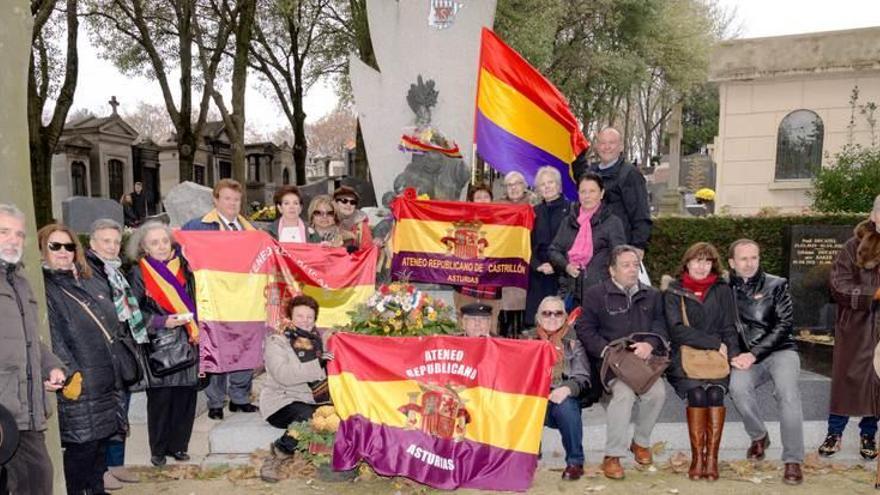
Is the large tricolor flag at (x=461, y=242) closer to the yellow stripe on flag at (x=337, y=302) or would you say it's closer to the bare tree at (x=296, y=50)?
the yellow stripe on flag at (x=337, y=302)

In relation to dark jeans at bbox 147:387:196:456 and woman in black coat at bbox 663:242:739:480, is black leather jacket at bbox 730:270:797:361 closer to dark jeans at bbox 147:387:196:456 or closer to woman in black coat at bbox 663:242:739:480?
woman in black coat at bbox 663:242:739:480

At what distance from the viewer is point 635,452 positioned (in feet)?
16.6

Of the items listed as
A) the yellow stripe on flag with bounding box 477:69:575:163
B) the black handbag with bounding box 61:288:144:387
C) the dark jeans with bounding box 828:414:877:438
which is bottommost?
the dark jeans with bounding box 828:414:877:438

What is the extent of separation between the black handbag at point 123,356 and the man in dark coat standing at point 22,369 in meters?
0.56

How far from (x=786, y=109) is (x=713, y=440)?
13319mm

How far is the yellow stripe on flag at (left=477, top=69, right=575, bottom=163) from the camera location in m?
7.63

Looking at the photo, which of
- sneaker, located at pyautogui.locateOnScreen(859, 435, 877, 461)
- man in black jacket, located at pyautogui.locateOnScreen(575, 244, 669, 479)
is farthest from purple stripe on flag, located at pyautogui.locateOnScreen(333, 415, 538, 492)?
sneaker, located at pyautogui.locateOnScreen(859, 435, 877, 461)

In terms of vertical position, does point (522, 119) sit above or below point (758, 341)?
above

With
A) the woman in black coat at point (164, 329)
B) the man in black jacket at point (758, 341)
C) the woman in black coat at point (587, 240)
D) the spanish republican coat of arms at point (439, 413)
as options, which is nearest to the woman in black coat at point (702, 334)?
the man in black jacket at point (758, 341)

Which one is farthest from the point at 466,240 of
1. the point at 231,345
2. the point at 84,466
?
the point at 84,466

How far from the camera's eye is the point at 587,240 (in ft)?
18.0

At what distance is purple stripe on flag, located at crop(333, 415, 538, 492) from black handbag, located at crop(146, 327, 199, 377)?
1.24 meters

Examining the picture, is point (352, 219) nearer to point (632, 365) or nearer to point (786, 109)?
point (632, 365)

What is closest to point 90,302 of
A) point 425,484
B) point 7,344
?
point 7,344
